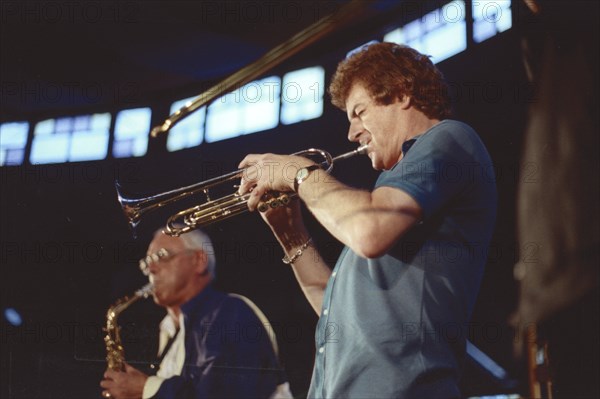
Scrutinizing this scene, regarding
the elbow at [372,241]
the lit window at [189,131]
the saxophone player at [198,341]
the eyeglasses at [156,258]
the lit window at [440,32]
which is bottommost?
the saxophone player at [198,341]

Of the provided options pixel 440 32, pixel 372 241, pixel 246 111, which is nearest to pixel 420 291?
pixel 372 241

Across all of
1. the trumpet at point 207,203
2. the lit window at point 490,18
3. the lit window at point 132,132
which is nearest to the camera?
the trumpet at point 207,203

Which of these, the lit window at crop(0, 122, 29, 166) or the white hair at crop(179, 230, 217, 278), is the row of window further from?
the white hair at crop(179, 230, 217, 278)

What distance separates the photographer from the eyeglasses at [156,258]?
3.18 m

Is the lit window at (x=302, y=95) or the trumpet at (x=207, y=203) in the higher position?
the lit window at (x=302, y=95)

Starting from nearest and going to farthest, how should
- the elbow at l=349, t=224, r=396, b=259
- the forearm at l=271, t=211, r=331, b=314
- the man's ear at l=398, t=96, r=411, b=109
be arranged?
1. the elbow at l=349, t=224, r=396, b=259
2. the man's ear at l=398, t=96, r=411, b=109
3. the forearm at l=271, t=211, r=331, b=314

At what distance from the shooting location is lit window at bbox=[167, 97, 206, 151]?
3.16 meters

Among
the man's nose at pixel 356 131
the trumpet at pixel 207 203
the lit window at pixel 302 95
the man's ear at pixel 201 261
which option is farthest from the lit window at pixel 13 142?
the man's nose at pixel 356 131

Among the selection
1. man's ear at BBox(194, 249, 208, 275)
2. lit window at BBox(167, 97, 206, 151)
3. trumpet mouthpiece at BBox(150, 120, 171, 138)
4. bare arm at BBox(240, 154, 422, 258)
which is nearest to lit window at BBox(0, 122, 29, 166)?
trumpet mouthpiece at BBox(150, 120, 171, 138)

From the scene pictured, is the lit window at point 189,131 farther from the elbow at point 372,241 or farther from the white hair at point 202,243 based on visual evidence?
the elbow at point 372,241

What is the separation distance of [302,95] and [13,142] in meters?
1.92

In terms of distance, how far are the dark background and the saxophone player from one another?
8cm

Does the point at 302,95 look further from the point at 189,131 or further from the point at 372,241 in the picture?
the point at 372,241

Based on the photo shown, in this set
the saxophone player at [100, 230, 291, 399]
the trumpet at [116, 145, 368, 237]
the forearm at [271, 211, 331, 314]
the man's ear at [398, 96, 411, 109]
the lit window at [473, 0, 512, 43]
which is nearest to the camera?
the man's ear at [398, 96, 411, 109]
